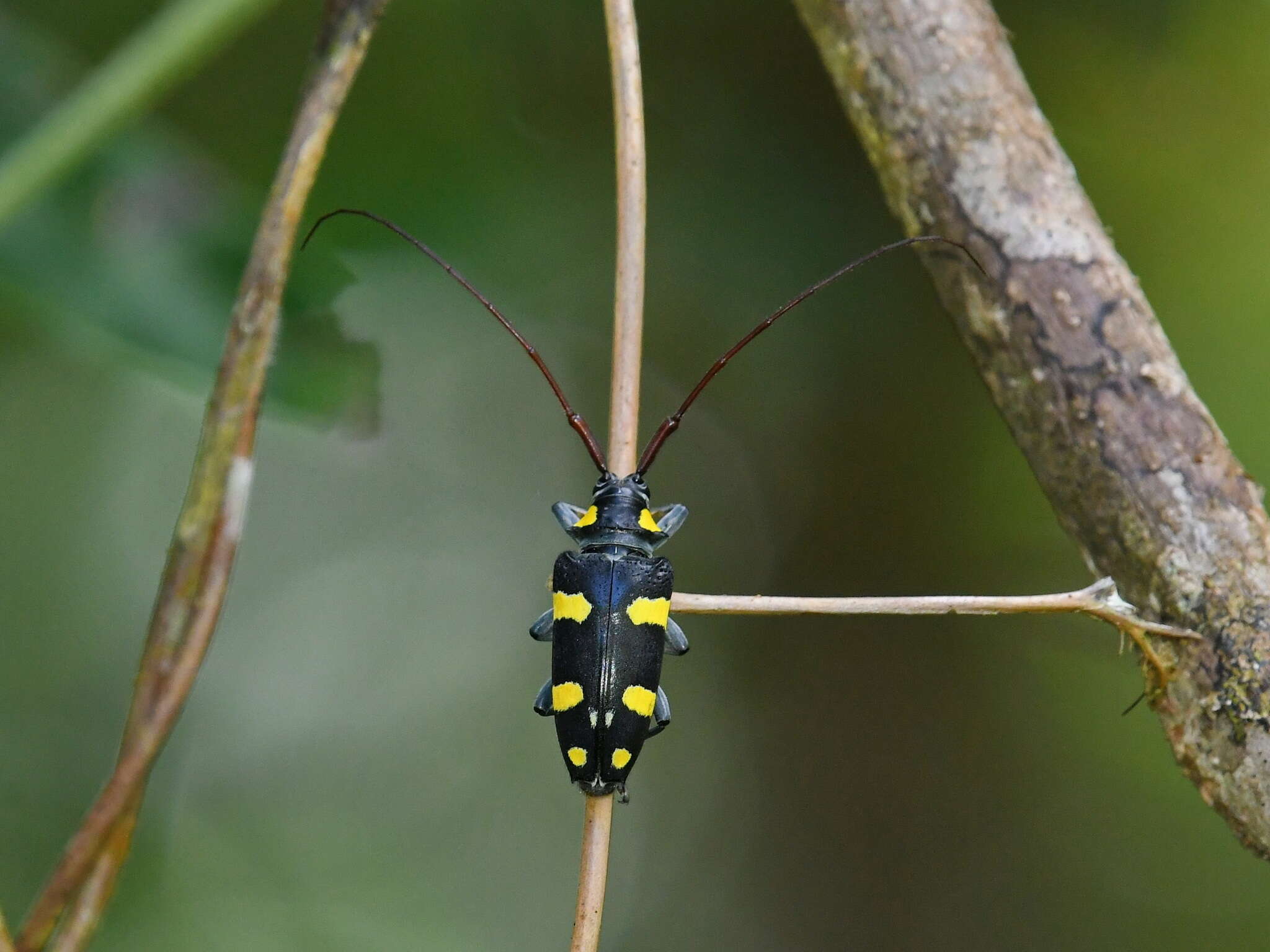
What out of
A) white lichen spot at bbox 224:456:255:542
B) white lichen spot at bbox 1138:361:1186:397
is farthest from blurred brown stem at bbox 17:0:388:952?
white lichen spot at bbox 1138:361:1186:397

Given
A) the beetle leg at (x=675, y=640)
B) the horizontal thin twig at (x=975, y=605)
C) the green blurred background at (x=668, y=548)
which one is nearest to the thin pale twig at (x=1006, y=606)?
the horizontal thin twig at (x=975, y=605)

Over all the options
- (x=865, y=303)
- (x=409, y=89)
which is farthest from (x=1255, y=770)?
(x=409, y=89)

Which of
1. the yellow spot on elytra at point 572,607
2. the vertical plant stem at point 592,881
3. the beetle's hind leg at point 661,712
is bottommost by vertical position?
the vertical plant stem at point 592,881

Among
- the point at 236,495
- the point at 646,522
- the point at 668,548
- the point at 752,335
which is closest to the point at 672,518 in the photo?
the point at 646,522

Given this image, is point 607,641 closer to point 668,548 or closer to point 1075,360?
point 1075,360

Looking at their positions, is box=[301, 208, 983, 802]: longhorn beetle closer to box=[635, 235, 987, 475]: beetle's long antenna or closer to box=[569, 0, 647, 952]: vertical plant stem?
box=[635, 235, 987, 475]: beetle's long antenna

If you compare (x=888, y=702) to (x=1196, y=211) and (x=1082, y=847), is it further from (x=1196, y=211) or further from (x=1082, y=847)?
(x=1196, y=211)

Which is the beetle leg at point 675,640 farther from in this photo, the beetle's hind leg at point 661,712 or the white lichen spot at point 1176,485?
the white lichen spot at point 1176,485
